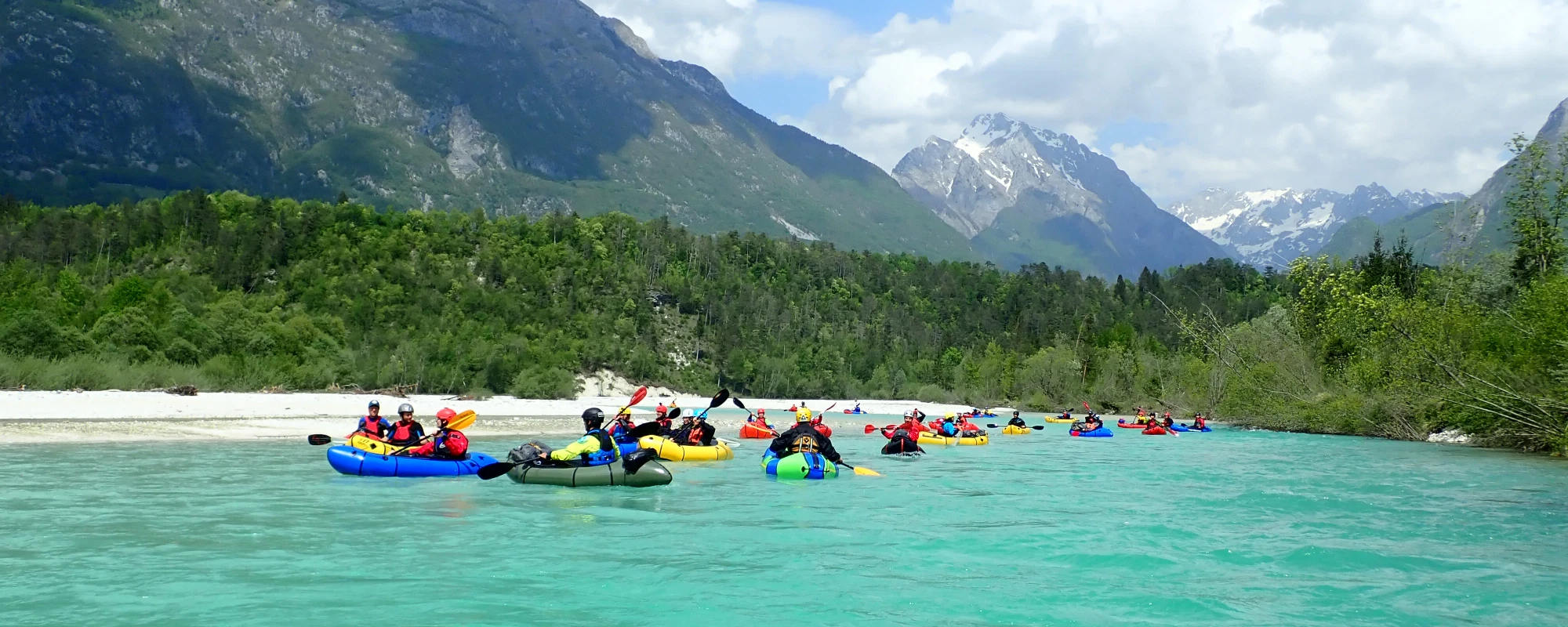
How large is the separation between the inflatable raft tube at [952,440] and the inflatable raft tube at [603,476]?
21.7 m

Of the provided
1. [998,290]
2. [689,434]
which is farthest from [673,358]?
[689,434]

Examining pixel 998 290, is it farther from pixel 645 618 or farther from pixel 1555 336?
pixel 645 618

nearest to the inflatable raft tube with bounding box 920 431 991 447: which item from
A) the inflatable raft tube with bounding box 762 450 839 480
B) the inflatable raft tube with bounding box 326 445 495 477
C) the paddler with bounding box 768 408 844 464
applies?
the paddler with bounding box 768 408 844 464

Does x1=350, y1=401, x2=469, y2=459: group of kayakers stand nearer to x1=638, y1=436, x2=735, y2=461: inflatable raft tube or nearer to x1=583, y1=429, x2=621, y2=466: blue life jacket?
x1=583, y1=429, x2=621, y2=466: blue life jacket

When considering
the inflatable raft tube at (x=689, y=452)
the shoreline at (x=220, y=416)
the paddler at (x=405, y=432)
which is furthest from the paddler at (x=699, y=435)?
the shoreline at (x=220, y=416)

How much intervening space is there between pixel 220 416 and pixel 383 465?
88.1 feet

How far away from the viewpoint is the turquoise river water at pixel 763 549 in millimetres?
12172

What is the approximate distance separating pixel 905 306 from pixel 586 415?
150687 mm

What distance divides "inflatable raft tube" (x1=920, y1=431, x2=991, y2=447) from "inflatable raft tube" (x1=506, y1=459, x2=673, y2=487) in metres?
21.7

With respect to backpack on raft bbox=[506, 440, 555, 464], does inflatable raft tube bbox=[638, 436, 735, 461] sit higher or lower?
lower

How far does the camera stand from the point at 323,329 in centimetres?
8831

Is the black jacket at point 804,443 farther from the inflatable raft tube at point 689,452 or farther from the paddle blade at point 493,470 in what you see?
the paddle blade at point 493,470

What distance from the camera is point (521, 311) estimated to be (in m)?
116

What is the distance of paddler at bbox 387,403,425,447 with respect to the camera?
24984 millimetres
